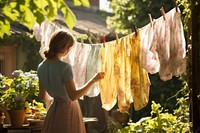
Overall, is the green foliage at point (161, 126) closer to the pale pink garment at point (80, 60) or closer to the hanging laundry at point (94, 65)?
the hanging laundry at point (94, 65)

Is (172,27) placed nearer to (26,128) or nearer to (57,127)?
(57,127)

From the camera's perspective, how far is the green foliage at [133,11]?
13.1 m

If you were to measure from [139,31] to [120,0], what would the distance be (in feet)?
28.8

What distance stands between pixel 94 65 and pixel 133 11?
752 centimetres

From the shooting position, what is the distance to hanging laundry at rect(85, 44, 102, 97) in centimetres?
603

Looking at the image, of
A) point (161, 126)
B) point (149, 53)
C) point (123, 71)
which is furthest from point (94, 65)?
point (149, 53)

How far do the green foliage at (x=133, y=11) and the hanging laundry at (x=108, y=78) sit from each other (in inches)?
285

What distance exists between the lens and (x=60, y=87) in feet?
Answer: 16.1

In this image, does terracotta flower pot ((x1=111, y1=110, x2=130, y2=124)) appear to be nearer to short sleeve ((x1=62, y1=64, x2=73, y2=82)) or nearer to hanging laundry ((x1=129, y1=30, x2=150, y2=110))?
hanging laundry ((x1=129, y1=30, x2=150, y2=110))

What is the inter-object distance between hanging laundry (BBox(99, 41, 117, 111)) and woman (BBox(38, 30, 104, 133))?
2.35 feet

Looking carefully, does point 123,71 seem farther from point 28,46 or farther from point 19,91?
point 28,46

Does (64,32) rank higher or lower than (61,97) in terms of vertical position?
higher

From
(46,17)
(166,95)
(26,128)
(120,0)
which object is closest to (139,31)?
(26,128)

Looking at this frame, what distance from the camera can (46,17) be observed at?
301 centimetres
